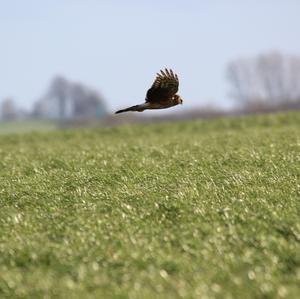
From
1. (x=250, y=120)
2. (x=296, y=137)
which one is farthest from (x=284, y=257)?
(x=250, y=120)

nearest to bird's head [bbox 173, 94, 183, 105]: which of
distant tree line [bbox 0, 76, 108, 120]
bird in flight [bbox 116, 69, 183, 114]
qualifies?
bird in flight [bbox 116, 69, 183, 114]

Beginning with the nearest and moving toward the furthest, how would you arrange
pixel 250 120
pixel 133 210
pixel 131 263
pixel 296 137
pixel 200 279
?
pixel 200 279 → pixel 131 263 → pixel 133 210 → pixel 296 137 → pixel 250 120

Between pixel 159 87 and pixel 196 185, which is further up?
pixel 159 87

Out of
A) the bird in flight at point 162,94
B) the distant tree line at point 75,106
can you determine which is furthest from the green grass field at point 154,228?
the distant tree line at point 75,106

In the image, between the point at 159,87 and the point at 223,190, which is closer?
the point at 223,190

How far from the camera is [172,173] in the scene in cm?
1789

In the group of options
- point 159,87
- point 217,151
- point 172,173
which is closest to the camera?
point 159,87

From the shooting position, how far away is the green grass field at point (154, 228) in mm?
10258

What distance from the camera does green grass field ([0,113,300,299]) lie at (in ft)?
33.7

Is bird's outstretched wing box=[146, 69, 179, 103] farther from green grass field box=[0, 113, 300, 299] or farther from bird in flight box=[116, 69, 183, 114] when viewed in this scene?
green grass field box=[0, 113, 300, 299]

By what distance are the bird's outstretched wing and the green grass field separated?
223 cm

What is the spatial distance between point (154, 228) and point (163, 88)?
495cm

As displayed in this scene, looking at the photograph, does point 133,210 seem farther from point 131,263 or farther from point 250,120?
point 250,120

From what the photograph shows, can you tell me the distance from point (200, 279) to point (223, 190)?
527 cm
